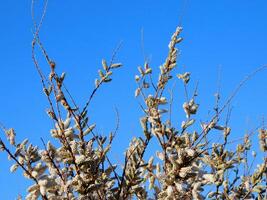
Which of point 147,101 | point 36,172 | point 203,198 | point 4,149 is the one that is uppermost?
point 147,101

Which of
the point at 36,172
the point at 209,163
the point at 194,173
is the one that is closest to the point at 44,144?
the point at 36,172

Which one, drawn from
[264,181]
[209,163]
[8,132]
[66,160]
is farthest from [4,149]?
[264,181]

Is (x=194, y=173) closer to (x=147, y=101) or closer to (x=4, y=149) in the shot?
(x=147, y=101)

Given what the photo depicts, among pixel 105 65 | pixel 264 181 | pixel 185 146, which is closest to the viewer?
pixel 185 146

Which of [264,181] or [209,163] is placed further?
[264,181]

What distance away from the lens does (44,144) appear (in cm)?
274

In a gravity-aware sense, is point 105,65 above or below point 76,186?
above

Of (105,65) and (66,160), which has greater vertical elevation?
(105,65)

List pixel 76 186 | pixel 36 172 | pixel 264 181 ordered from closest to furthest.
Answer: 1. pixel 36 172
2. pixel 76 186
3. pixel 264 181

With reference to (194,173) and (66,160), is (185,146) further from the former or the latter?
(66,160)

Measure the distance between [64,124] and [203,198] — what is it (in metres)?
0.92

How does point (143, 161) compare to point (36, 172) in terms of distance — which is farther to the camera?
point (143, 161)

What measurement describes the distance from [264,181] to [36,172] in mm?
2358

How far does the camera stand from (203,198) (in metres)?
2.98
